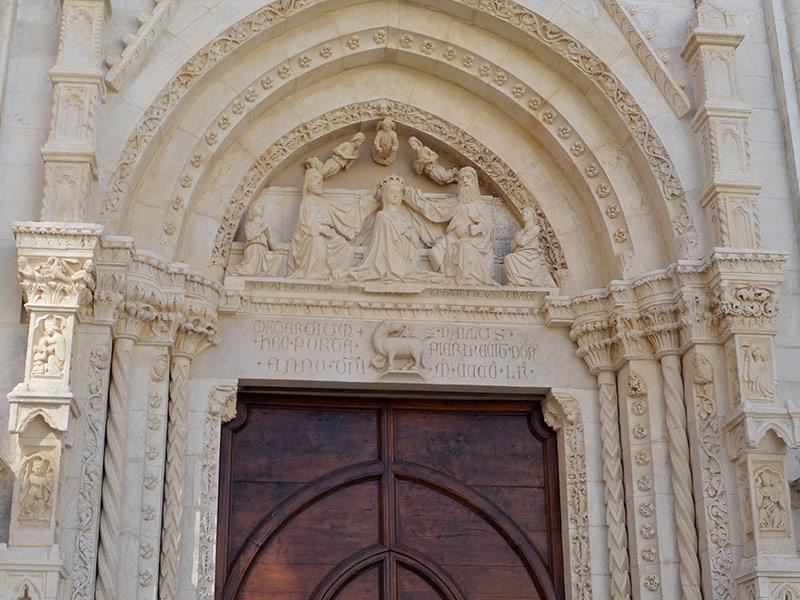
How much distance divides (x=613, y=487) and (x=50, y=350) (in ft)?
15.0

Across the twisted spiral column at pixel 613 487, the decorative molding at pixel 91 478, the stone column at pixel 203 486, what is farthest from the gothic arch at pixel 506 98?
the stone column at pixel 203 486

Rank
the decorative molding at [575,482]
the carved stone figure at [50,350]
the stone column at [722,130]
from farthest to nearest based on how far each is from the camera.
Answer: the decorative molding at [575,482] < the stone column at [722,130] < the carved stone figure at [50,350]

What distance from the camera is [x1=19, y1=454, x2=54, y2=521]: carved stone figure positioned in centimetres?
812

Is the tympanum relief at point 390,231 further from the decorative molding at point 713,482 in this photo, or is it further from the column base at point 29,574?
the column base at point 29,574

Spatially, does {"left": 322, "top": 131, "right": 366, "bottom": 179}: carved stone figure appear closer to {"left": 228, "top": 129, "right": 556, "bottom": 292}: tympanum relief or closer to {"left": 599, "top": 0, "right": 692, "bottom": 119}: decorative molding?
{"left": 228, "top": 129, "right": 556, "bottom": 292}: tympanum relief

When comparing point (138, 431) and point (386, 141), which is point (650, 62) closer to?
point (386, 141)

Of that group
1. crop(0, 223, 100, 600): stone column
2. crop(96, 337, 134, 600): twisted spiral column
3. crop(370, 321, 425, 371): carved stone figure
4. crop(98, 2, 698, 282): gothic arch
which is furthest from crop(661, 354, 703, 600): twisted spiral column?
crop(0, 223, 100, 600): stone column

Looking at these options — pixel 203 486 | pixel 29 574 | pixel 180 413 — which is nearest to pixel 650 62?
pixel 180 413

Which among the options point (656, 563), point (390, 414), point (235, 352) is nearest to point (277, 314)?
point (235, 352)

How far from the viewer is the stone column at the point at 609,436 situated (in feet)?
31.1

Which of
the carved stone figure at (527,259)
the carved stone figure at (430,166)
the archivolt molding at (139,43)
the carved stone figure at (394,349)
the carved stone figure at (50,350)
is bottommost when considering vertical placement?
the carved stone figure at (50,350)

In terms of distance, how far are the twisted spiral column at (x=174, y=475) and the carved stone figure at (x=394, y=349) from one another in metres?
1.59

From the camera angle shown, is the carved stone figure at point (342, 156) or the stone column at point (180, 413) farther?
the carved stone figure at point (342, 156)

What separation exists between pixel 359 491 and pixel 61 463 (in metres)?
2.67
